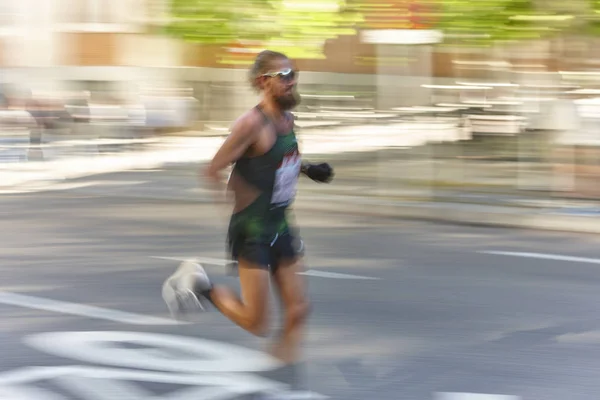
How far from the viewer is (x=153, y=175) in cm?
2006

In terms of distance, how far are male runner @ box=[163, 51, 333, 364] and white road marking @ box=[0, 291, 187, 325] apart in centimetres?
188

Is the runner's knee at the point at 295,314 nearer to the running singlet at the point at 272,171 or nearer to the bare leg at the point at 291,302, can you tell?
the bare leg at the point at 291,302

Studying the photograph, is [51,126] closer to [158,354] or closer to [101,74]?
[101,74]

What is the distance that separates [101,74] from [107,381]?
2672cm

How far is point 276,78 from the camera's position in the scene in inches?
227

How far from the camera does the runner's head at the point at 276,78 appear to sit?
577 cm

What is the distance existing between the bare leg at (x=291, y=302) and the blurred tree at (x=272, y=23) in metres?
14.6

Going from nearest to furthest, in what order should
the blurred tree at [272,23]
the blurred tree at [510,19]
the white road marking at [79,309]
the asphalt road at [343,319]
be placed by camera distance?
the asphalt road at [343,319] < the white road marking at [79,309] < the blurred tree at [510,19] < the blurred tree at [272,23]

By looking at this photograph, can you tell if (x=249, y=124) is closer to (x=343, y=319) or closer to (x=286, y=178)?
(x=286, y=178)

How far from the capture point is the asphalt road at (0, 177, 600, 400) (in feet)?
20.2

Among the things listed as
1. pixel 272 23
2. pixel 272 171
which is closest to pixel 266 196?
pixel 272 171

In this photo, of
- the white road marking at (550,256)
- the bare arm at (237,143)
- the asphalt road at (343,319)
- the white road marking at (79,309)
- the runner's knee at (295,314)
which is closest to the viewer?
the bare arm at (237,143)

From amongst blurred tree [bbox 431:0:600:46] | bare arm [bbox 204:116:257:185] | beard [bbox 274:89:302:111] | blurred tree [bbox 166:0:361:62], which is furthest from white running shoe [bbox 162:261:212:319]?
blurred tree [bbox 166:0:361:62]

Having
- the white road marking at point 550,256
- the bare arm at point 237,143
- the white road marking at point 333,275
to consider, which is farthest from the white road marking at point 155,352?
the white road marking at point 550,256
